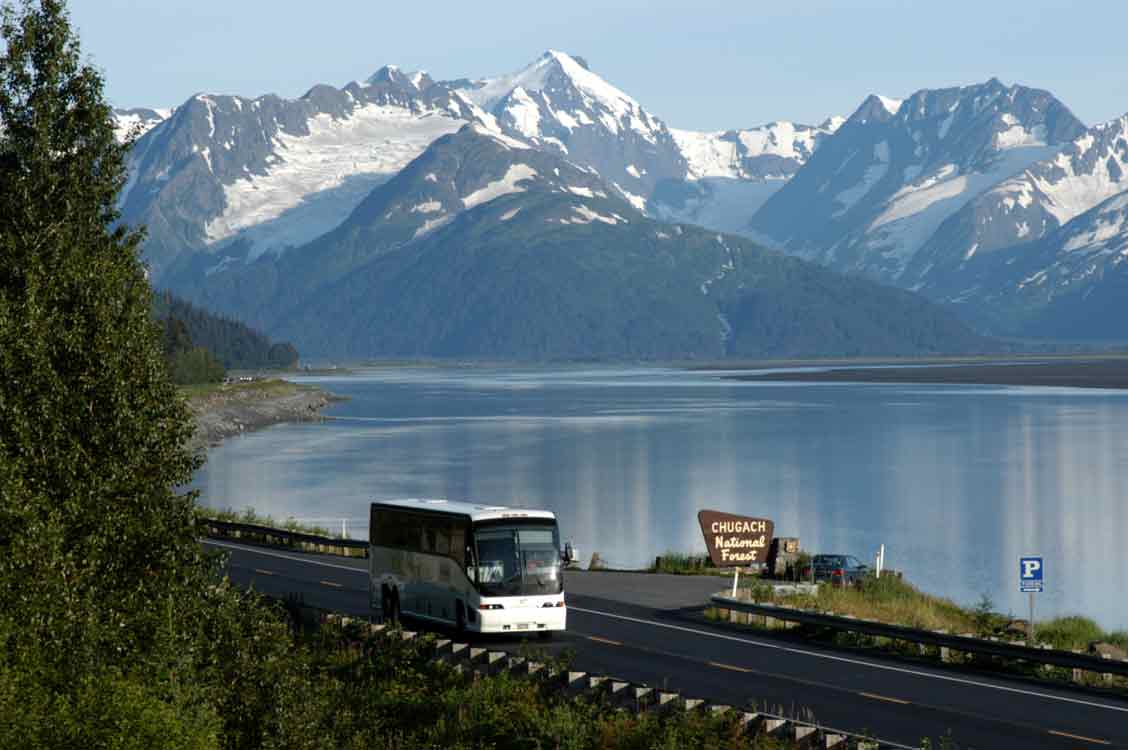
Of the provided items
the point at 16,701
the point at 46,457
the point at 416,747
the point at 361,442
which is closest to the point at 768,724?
the point at 416,747

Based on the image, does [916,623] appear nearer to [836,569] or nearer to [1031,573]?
[1031,573]

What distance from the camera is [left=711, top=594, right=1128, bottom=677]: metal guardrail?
124 ft

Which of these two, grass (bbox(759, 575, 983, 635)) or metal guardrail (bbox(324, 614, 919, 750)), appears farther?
grass (bbox(759, 575, 983, 635))

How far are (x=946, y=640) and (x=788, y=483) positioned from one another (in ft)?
280

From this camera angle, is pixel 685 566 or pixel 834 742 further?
pixel 685 566

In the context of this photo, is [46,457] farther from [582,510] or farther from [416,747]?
[582,510]

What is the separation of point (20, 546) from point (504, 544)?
46.5 feet

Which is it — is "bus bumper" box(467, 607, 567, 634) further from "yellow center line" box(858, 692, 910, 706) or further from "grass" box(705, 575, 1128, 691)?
"yellow center line" box(858, 692, 910, 706)

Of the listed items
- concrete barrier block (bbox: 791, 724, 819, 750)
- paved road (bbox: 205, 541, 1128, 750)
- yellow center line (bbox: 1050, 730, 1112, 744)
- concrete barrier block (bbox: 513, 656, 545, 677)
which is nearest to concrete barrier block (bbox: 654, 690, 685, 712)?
paved road (bbox: 205, 541, 1128, 750)

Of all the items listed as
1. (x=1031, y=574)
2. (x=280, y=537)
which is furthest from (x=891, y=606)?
(x=280, y=537)

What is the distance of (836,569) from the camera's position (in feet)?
207

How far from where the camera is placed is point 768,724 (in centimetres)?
3158

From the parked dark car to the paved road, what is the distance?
26.0ft

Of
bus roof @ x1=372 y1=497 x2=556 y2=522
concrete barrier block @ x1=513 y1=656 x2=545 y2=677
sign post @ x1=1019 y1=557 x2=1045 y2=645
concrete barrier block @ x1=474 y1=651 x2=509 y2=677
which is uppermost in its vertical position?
bus roof @ x1=372 y1=497 x2=556 y2=522
